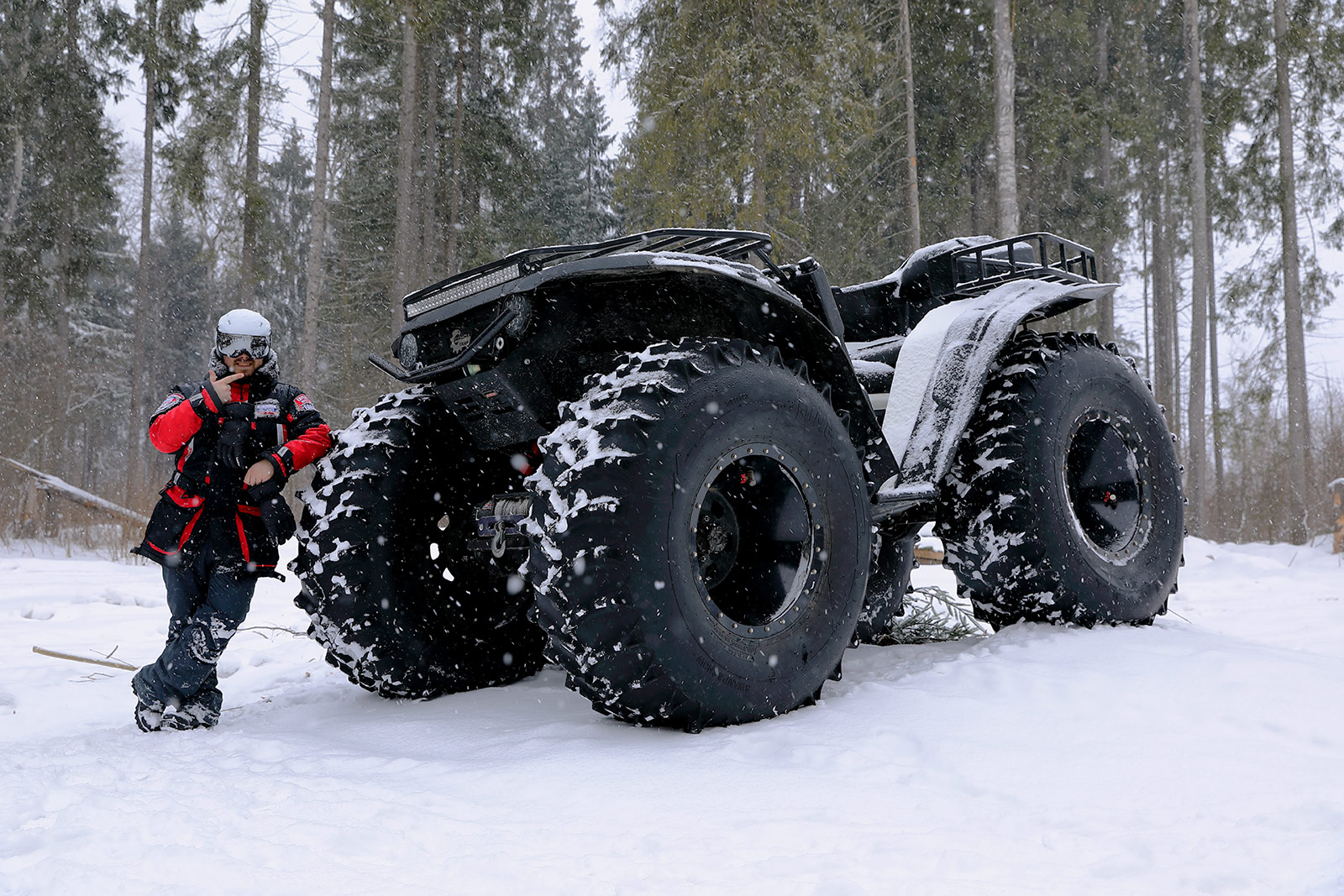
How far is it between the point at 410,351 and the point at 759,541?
1.37 m

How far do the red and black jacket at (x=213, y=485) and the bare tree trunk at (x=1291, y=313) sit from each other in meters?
15.1

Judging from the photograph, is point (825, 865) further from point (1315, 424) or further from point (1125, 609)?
point (1315, 424)

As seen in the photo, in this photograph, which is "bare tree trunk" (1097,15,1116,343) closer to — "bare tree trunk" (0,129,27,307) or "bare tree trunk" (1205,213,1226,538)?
"bare tree trunk" (1205,213,1226,538)

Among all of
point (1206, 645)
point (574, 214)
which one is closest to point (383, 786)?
point (1206, 645)

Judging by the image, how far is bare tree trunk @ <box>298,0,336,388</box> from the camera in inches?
560

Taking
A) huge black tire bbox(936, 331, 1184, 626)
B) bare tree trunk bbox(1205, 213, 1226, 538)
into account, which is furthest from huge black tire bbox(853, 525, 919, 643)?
bare tree trunk bbox(1205, 213, 1226, 538)

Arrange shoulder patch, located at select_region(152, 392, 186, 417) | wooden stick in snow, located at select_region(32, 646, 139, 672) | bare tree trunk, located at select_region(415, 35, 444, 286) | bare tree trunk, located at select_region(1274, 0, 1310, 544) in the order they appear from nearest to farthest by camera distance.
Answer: shoulder patch, located at select_region(152, 392, 186, 417) < wooden stick in snow, located at select_region(32, 646, 139, 672) < bare tree trunk, located at select_region(1274, 0, 1310, 544) < bare tree trunk, located at select_region(415, 35, 444, 286)

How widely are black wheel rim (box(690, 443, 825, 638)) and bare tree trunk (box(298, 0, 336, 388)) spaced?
1254 centimetres

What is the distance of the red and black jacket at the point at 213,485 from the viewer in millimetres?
3393

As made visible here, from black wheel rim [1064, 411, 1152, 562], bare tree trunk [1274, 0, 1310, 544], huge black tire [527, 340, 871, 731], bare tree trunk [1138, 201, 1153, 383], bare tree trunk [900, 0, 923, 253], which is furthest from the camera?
bare tree trunk [1138, 201, 1153, 383]

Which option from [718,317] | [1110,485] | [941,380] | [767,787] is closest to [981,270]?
[941,380]

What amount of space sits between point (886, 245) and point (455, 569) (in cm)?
1744

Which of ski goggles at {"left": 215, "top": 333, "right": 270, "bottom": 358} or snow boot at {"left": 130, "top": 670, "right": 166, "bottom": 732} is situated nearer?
snow boot at {"left": 130, "top": 670, "right": 166, "bottom": 732}

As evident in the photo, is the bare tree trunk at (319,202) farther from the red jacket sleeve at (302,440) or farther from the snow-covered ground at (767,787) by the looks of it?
the snow-covered ground at (767,787)
